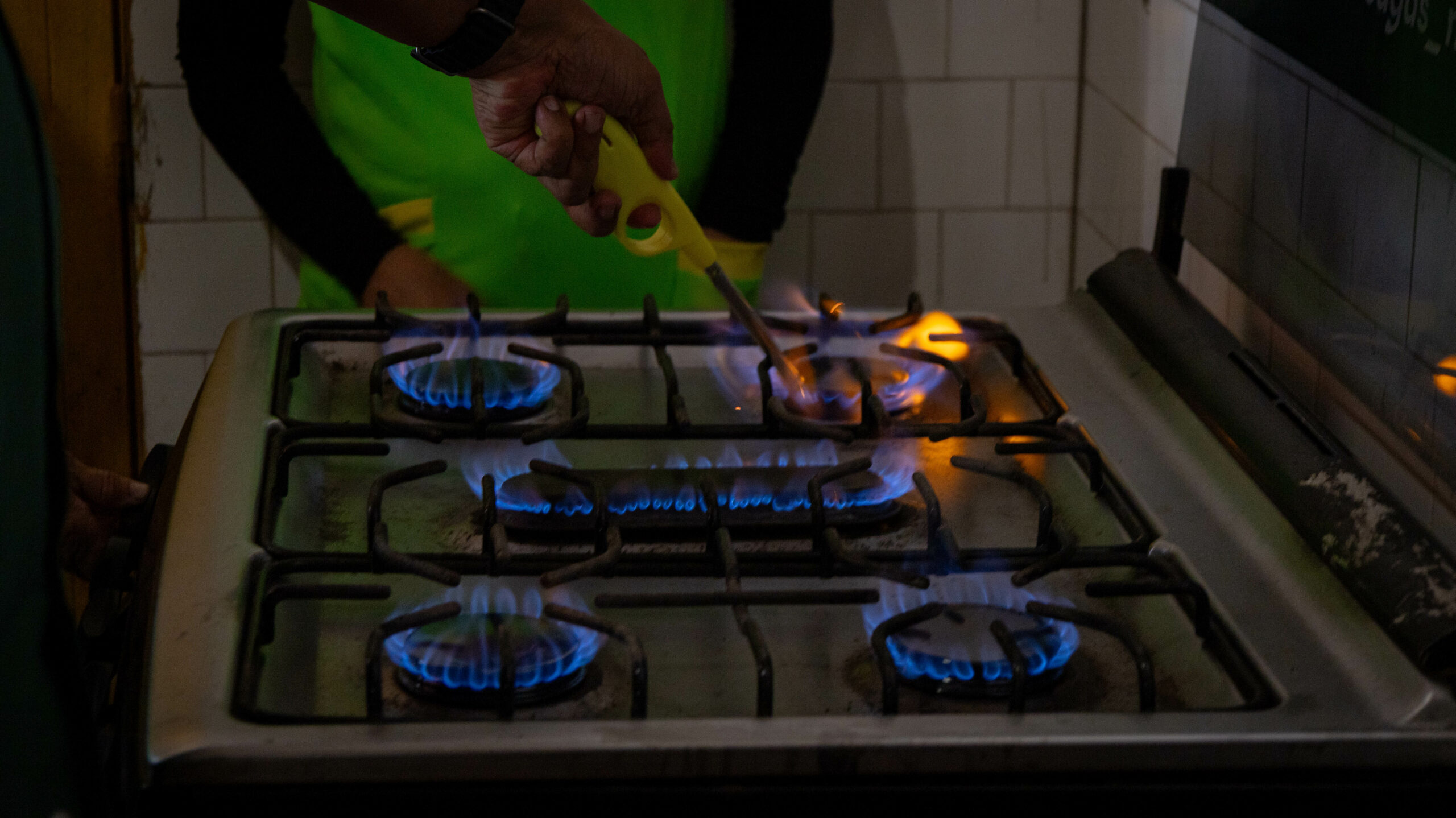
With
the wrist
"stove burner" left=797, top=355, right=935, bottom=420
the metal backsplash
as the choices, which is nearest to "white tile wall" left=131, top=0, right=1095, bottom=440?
the metal backsplash

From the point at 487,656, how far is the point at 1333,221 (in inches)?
21.6

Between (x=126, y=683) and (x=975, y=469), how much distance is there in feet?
1.47

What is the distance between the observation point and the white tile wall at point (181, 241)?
1616 mm

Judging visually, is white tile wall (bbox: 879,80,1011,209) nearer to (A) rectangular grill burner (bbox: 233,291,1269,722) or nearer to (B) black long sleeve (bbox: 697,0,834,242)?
(B) black long sleeve (bbox: 697,0,834,242)

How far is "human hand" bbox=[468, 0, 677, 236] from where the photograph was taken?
Answer: 863 millimetres

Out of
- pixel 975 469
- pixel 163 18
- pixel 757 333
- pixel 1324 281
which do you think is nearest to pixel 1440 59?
pixel 1324 281

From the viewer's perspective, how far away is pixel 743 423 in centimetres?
90

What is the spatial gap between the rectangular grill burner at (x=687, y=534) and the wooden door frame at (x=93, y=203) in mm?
807

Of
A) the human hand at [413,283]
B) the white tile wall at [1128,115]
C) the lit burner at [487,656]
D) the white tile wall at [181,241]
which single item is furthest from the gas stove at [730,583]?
the white tile wall at [181,241]

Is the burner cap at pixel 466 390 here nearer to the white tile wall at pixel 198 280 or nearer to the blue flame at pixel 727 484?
the blue flame at pixel 727 484

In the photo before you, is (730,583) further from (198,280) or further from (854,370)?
(198,280)

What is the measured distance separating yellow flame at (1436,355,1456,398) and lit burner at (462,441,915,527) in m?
0.28

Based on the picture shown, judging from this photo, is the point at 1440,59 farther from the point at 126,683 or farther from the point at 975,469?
the point at 126,683

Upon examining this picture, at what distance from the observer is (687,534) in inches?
30.1
